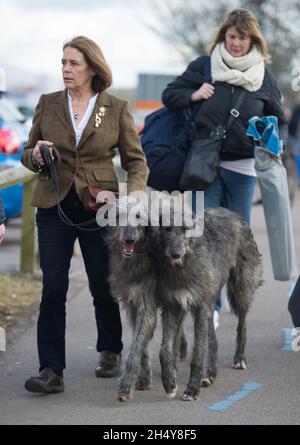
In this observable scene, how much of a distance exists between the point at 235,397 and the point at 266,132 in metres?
2.28

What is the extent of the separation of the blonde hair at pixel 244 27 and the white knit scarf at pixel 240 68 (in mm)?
64

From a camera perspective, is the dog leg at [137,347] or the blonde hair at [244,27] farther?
the blonde hair at [244,27]

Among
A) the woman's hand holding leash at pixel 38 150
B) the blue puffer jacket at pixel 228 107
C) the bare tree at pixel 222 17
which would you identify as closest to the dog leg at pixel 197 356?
the woman's hand holding leash at pixel 38 150

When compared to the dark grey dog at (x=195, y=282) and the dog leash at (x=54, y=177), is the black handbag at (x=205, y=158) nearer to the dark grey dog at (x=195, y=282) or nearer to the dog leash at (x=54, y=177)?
the dark grey dog at (x=195, y=282)

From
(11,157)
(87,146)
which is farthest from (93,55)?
(11,157)

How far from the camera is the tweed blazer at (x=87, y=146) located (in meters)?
7.48

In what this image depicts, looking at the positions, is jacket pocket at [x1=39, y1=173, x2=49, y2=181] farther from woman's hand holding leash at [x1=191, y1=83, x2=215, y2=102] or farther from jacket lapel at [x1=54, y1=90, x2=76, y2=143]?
woman's hand holding leash at [x1=191, y1=83, x2=215, y2=102]

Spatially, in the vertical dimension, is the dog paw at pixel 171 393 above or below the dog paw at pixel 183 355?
above

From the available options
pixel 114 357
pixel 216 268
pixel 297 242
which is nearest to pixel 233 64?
pixel 216 268

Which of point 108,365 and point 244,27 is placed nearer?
point 108,365

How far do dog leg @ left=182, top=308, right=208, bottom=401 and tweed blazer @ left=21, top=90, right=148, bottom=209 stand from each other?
36.5 inches

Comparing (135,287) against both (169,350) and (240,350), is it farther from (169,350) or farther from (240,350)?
(240,350)

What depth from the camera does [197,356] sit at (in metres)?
7.38

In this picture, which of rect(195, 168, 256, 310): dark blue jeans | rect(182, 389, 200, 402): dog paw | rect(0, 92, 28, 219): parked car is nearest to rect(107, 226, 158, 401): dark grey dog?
rect(182, 389, 200, 402): dog paw
